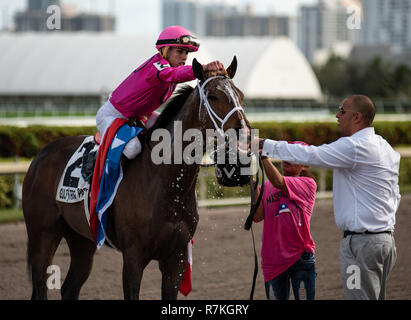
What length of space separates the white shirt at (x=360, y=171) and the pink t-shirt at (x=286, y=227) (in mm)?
596

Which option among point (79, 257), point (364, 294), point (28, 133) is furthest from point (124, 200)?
point (28, 133)

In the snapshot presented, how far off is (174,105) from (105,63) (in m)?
46.3

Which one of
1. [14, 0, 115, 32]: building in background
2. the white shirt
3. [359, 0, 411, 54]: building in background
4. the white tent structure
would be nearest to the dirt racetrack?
the white shirt

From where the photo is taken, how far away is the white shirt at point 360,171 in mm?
3254

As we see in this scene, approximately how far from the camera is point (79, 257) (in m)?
4.62

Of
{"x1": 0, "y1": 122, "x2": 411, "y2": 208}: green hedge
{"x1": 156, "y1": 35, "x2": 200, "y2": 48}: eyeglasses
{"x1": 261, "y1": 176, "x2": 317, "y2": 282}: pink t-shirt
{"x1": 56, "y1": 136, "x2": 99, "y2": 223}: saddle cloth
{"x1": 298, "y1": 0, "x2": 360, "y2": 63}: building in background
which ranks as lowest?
{"x1": 0, "y1": 122, "x2": 411, "y2": 208}: green hedge

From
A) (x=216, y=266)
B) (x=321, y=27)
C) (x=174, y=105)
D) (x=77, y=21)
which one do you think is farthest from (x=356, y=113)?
(x=321, y=27)

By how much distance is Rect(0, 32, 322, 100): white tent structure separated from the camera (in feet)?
155

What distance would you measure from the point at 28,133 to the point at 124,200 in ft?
24.3

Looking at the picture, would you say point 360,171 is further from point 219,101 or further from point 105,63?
point 105,63

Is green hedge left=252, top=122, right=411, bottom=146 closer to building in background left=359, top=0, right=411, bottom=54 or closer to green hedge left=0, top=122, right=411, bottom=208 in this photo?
green hedge left=0, top=122, right=411, bottom=208

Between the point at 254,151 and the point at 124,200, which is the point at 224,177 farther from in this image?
the point at 124,200

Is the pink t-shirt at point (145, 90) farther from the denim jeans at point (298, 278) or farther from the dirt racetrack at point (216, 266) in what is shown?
the dirt racetrack at point (216, 266)

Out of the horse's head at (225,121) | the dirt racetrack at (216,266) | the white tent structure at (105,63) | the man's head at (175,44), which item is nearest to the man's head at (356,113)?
the horse's head at (225,121)
